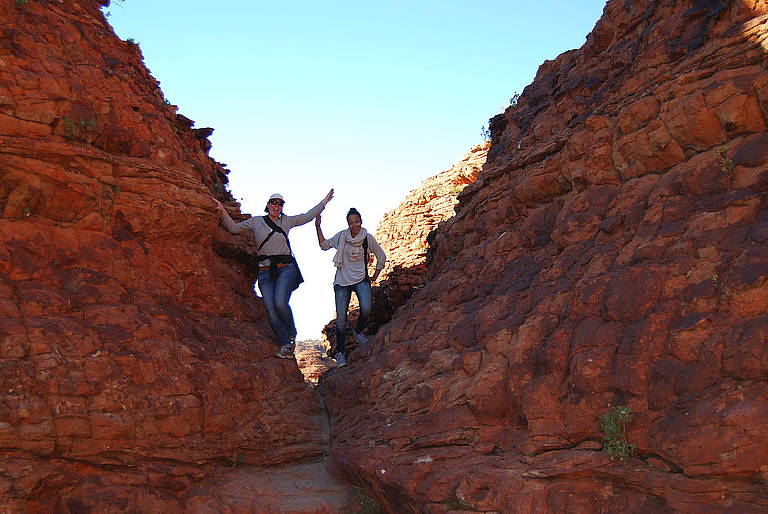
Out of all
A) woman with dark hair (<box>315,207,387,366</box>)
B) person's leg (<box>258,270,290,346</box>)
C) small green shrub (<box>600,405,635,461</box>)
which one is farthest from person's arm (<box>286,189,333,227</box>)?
small green shrub (<box>600,405,635,461</box>)

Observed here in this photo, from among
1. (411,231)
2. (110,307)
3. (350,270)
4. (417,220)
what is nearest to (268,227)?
(350,270)

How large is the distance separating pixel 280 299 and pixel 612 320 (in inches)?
241

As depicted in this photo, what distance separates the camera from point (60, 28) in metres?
10.4

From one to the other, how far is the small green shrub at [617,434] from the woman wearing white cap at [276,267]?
6265mm

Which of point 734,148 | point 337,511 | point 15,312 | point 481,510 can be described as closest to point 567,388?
point 481,510

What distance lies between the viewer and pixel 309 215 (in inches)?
474

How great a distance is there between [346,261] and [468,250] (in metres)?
2.45

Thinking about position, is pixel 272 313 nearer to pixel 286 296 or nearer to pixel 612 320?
pixel 286 296

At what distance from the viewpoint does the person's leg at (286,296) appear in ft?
36.9

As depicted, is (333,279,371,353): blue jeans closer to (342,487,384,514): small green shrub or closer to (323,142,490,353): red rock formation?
(342,487,384,514): small green shrub

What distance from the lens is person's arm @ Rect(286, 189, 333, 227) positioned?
11.9 metres

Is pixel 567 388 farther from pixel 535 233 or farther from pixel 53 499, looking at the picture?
pixel 53 499

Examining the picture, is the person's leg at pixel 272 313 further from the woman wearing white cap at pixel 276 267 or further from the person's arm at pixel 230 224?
→ the person's arm at pixel 230 224

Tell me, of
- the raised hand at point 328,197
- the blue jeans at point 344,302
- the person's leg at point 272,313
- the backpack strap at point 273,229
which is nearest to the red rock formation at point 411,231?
→ the blue jeans at point 344,302
